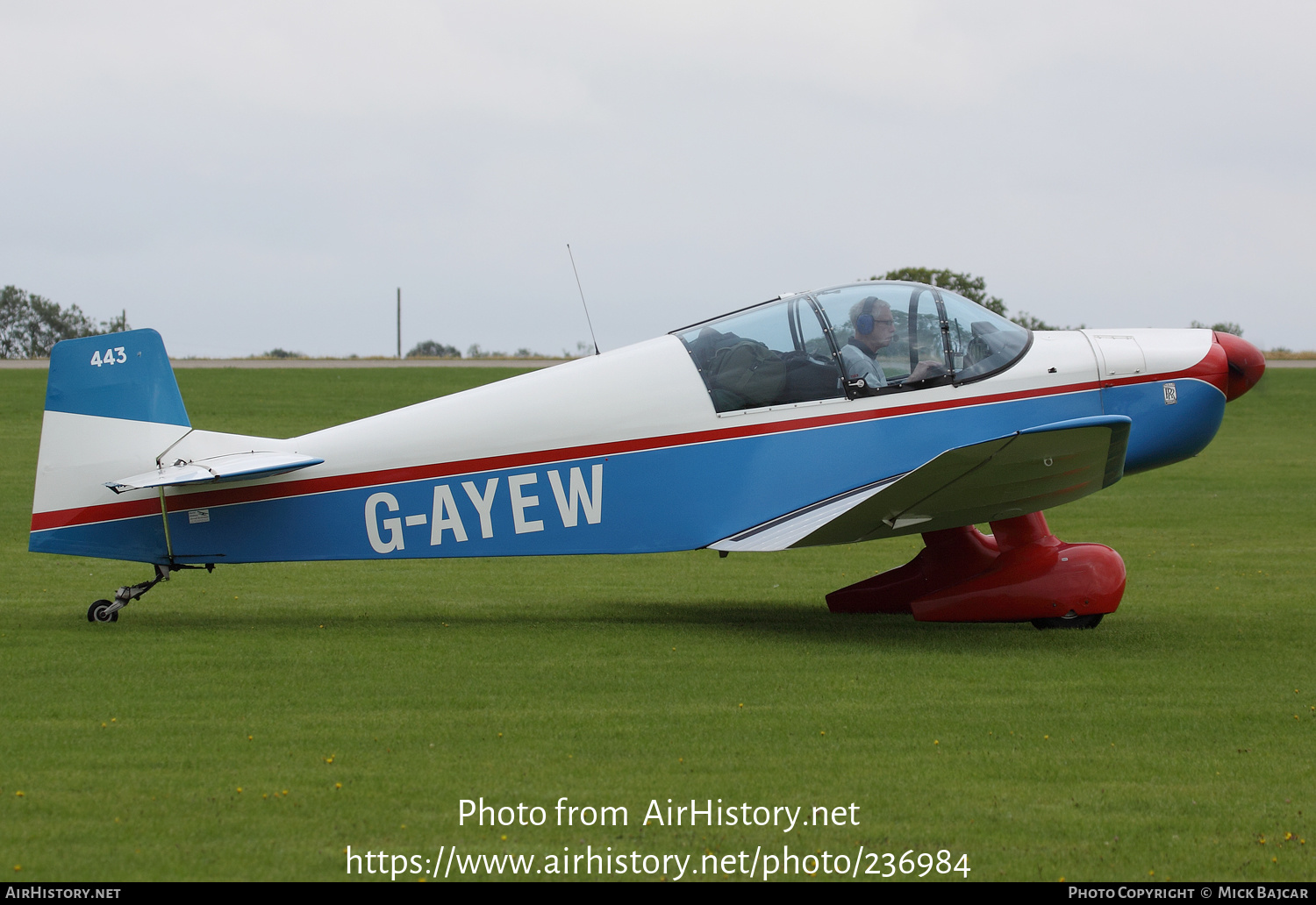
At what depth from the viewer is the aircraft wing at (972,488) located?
7.13 metres

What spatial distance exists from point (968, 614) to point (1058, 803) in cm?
373

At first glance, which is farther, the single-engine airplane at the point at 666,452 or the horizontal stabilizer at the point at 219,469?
the single-engine airplane at the point at 666,452

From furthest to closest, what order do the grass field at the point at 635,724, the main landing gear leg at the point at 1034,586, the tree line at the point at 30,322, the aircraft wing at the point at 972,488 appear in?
the tree line at the point at 30,322
the main landing gear leg at the point at 1034,586
the aircraft wing at the point at 972,488
the grass field at the point at 635,724

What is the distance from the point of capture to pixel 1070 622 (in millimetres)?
8328

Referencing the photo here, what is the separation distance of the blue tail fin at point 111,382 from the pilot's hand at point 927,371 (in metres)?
5.04

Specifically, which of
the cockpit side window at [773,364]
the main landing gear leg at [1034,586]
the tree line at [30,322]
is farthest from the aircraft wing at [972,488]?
the tree line at [30,322]

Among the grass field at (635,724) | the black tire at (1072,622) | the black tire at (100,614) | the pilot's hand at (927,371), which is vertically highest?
the pilot's hand at (927,371)

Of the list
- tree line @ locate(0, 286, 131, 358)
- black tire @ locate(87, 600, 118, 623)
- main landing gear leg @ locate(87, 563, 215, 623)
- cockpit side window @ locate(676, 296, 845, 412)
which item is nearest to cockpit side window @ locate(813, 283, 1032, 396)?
cockpit side window @ locate(676, 296, 845, 412)

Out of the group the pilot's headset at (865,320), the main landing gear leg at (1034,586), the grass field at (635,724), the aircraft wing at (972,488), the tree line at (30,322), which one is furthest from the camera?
the tree line at (30,322)

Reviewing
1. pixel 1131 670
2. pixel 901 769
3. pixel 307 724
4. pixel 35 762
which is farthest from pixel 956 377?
pixel 35 762

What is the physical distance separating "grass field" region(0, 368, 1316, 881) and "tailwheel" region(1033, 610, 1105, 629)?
0.37 feet

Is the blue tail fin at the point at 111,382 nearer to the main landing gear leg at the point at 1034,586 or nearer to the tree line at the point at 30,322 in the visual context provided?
the main landing gear leg at the point at 1034,586

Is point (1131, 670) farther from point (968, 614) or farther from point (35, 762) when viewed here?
point (35, 762)

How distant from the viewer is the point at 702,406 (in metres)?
8.20
